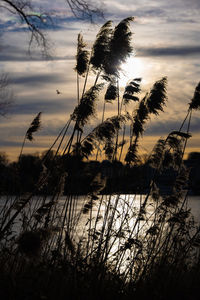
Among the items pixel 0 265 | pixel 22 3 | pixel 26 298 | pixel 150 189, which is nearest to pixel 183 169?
pixel 150 189

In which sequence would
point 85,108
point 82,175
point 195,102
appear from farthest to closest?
point 82,175
point 195,102
point 85,108

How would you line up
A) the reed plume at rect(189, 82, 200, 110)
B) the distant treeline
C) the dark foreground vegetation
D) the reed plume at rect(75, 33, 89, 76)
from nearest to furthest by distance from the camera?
the dark foreground vegetation, the distant treeline, the reed plume at rect(75, 33, 89, 76), the reed plume at rect(189, 82, 200, 110)

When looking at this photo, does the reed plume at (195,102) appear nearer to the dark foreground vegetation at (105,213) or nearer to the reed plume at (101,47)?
the dark foreground vegetation at (105,213)

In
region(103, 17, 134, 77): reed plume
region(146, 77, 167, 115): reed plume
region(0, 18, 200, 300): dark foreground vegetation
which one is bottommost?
region(0, 18, 200, 300): dark foreground vegetation

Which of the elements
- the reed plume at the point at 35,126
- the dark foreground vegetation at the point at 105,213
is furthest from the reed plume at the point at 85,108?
the reed plume at the point at 35,126

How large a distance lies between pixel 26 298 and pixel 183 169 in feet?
13.0

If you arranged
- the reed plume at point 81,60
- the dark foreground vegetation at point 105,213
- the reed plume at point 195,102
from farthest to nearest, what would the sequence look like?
the reed plume at point 195,102, the reed plume at point 81,60, the dark foreground vegetation at point 105,213

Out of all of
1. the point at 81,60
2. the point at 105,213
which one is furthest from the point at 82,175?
the point at 81,60

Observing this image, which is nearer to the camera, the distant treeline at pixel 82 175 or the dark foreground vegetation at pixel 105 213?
the dark foreground vegetation at pixel 105 213

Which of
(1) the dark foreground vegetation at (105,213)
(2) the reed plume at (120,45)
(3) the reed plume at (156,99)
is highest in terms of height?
(2) the reed plume at (120,45)

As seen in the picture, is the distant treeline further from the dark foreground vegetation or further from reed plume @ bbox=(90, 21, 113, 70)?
reed plume @ bbox=(90, 21, 113, 70)

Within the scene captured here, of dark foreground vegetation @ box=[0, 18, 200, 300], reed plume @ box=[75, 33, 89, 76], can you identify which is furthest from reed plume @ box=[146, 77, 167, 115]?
reed plume @ box=[75, 33, 89, 76]

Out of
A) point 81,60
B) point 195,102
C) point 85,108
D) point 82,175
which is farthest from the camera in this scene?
point 82,175

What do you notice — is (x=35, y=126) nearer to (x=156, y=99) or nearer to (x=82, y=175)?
(x=82, y=175)
